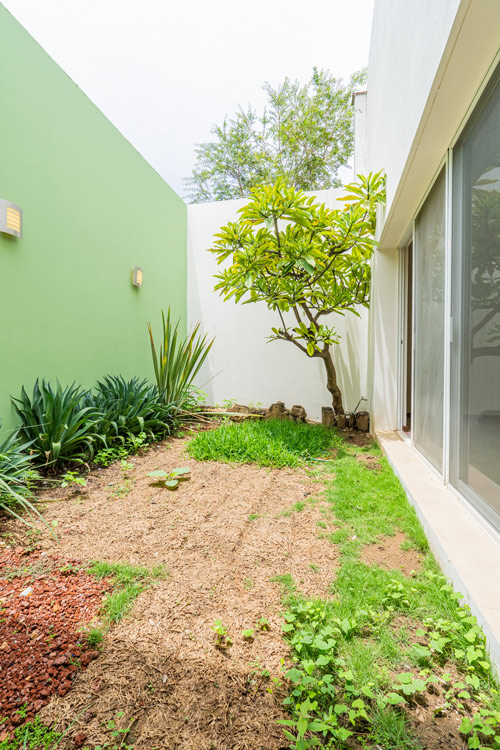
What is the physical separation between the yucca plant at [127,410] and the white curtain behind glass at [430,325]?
2479mm

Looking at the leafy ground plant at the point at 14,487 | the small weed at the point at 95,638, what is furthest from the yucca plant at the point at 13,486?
the small weed at the point at 95,638

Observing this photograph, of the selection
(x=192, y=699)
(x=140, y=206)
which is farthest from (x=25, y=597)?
(x=140, y=206)

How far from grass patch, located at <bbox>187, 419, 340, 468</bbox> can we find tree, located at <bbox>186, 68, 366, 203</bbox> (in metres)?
8.90

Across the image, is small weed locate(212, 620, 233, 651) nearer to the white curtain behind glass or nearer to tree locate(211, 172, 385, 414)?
the white curtain behind glass

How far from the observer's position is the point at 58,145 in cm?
327

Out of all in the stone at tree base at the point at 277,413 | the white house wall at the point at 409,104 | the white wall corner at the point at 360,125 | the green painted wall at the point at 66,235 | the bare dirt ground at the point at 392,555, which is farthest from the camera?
the white wall corner at the point at 360,125

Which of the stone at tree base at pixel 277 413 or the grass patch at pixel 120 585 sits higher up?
the stone at tree base at pixel 277 413

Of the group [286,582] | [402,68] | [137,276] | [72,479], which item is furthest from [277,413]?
[402,68]

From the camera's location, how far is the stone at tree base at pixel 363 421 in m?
4.28

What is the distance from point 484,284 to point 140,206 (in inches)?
168

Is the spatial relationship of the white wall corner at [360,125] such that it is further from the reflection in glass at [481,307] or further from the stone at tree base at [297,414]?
the reflection in glass at [481,307]

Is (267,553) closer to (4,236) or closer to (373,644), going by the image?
(373,644)

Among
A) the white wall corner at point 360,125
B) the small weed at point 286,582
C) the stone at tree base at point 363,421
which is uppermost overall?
the white wall corner at point 360,125

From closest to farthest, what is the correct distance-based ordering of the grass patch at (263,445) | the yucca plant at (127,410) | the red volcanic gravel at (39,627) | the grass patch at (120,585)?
1. the red volcanic gravel at (39,627)
2. the grass patch at (120,585)
3. the grass patch at (263,445)
4. the yucca plant at (127,410)
